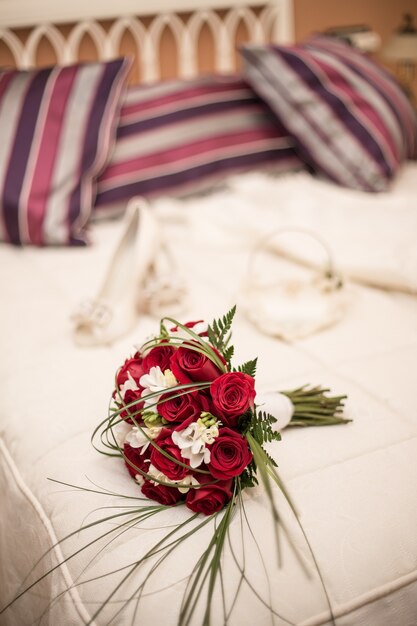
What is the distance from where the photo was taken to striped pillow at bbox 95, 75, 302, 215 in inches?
69.8

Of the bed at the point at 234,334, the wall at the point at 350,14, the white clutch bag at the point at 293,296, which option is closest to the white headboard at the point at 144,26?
the bed at the point at 234,334

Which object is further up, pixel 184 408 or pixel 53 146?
pixel 53 146

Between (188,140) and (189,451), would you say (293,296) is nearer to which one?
(189,451)

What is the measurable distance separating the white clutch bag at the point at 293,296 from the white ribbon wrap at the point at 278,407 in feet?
1.00

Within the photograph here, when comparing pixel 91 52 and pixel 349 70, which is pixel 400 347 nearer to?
pixel 349 70

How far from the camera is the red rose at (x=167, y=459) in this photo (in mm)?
657

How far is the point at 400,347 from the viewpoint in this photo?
103 cm

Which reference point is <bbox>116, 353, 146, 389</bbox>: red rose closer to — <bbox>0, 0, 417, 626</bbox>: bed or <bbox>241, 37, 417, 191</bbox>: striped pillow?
<bbox>0, 0, 417, 626</bbox>: bed

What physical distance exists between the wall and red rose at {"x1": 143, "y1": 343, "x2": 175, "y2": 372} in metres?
2.34

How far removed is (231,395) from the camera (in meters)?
0.65

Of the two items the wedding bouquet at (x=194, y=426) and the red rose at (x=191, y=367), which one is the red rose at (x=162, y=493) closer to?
the wedding bouquet at (x=194, y=426)

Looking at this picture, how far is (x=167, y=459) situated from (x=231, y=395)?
10 cm

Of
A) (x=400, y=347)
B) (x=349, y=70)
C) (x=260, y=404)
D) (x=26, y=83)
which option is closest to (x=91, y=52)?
(x=26, y=83)

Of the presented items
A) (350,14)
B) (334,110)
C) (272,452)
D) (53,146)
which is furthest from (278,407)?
(350,14)
